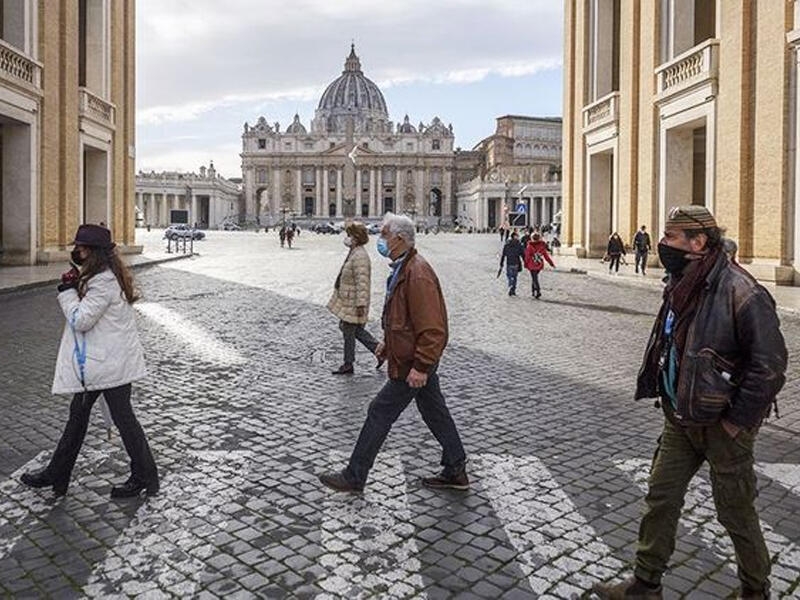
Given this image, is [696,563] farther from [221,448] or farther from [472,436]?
[221,448]

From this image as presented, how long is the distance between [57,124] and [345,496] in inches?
911

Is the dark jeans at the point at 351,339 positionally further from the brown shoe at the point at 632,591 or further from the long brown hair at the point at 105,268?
the brown shoe at the point at 632,591

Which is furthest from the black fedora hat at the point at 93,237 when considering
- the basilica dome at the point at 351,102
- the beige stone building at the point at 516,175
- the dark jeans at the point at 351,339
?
the basilica dome at the point at 351,102

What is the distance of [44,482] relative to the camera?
5.04 m

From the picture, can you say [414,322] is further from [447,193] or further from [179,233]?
[447,193]

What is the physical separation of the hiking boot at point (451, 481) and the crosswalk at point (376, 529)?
136mm

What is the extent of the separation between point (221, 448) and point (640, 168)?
22.2 meters

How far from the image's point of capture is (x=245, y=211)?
150 m

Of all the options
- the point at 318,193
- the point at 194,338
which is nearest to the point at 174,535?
the point at 194,338

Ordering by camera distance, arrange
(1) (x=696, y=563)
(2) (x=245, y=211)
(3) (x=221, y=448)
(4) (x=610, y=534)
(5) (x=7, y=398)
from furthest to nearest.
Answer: (2) (x=245, y=211) → (5) (x=7, y=398) → (3) (x=221, y=448) → (4) (x=610, y=534) → (1) (x=696, y=563)

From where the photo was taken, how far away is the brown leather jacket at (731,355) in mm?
3209

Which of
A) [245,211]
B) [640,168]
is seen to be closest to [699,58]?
[640,168]

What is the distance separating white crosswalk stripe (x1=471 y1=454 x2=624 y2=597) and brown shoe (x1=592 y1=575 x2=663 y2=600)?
0.52 feet

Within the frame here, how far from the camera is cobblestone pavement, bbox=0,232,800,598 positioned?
3.91 m
